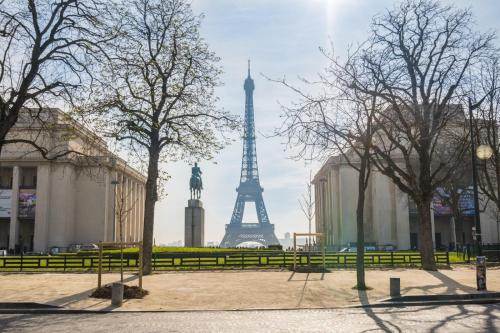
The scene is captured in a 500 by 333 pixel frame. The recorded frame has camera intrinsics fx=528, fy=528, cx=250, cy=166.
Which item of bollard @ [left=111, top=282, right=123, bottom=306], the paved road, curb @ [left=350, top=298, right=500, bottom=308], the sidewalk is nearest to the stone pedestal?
the sidewalk

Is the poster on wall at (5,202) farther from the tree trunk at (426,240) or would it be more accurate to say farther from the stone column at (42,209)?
the tree trunk at (426,240)

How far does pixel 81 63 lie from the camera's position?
74.4 feet

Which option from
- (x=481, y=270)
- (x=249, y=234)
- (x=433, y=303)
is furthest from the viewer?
(x=249, y=234)

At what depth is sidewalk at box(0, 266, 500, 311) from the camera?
18562 mm

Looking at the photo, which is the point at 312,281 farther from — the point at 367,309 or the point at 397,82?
the point at 397,82

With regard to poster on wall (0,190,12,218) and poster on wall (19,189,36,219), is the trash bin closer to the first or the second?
poster on wall (19,189,36,219)

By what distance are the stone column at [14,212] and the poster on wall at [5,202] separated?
0.66 m

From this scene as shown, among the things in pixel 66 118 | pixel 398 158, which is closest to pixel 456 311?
pixel 66 118

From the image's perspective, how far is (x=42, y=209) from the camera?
3241 inches

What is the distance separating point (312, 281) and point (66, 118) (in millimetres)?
14017

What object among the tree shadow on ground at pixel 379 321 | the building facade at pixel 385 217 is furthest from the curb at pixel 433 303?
the building facade at pixel 385 217

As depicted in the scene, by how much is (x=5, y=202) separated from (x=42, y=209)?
6.35 meters

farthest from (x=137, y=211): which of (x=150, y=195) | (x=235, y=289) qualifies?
(x=235, y=289)

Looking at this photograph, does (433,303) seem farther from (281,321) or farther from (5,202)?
(5,202)
